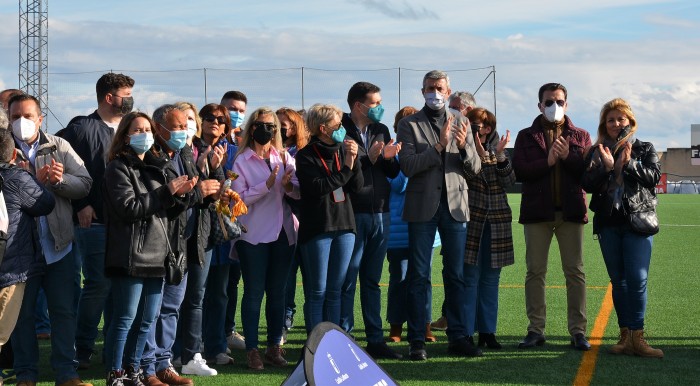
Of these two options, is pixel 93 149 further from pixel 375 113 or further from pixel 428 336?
pixel 428 336

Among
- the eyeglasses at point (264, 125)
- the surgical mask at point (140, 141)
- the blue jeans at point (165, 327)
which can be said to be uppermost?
the eyeglasses at point (264, 125)

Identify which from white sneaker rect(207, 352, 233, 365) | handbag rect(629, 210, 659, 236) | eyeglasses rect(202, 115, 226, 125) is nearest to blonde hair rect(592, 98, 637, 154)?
handbag rect(629, 210, 659, 236)

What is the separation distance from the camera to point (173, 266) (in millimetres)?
6359

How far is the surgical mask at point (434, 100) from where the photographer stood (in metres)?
7.71

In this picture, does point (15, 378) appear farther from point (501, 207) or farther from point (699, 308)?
point (699, 308)

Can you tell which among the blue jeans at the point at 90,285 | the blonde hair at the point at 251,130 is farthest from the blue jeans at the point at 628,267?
the blue jeans at the point at 90,285

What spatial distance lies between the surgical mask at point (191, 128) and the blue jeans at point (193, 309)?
836mm

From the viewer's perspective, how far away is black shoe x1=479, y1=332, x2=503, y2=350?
27.0ft

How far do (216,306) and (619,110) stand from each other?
345 centimetres

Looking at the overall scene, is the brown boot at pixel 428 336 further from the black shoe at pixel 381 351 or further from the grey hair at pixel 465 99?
the grey hair at pixel 465 99

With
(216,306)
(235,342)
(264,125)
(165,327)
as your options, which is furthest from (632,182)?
(165,327)

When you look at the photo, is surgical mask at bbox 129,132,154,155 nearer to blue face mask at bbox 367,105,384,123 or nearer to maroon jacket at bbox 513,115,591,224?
blue face mask at bbox 367,105,384,123

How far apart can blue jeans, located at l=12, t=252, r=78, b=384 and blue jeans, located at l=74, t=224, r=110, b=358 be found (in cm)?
54

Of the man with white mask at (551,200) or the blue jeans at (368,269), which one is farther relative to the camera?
the man with white mask at (551,200)
